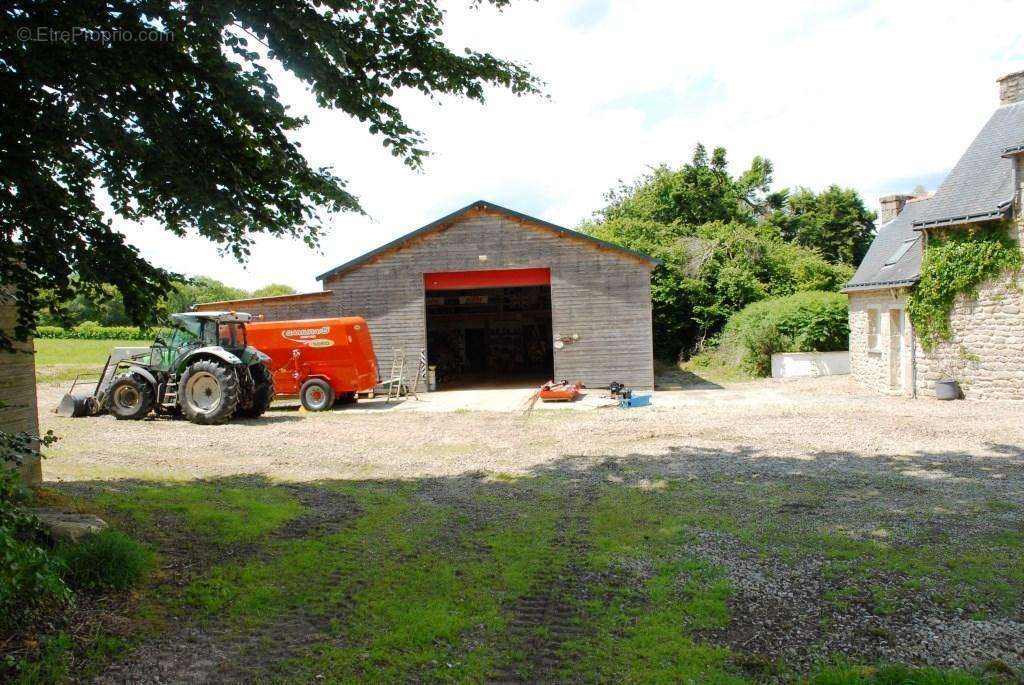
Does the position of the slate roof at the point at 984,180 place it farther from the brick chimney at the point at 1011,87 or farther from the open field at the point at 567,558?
the open field at the point at 567,558

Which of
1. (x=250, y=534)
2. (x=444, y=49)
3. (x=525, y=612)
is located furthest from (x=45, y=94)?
(x=525, y=612)

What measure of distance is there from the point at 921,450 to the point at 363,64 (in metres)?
9.15

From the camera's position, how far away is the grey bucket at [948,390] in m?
15.8

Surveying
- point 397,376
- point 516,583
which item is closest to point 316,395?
point 397,376

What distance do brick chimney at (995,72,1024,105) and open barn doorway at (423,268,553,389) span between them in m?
16.6

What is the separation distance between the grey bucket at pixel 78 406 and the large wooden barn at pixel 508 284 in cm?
556

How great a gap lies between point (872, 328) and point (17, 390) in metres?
19.4

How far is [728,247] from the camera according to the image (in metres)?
31.0

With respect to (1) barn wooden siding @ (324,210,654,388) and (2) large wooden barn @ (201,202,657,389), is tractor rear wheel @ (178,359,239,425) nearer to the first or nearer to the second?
(2) large wooden barn @ (201,202,657,389)

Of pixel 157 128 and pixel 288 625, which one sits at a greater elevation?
pixel 157 128

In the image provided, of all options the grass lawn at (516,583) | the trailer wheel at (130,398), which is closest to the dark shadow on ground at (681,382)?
the grass lawn at (516,583)

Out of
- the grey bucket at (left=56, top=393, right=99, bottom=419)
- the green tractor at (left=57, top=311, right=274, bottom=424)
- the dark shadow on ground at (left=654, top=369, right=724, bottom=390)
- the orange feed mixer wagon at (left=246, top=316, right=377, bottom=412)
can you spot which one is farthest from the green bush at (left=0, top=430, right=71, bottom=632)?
the dark shadow on ground at (left=654, top=369, right=724, bottom=390)

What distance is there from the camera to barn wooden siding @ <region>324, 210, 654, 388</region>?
2002 cm

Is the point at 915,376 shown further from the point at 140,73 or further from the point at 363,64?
the point at 140,73
